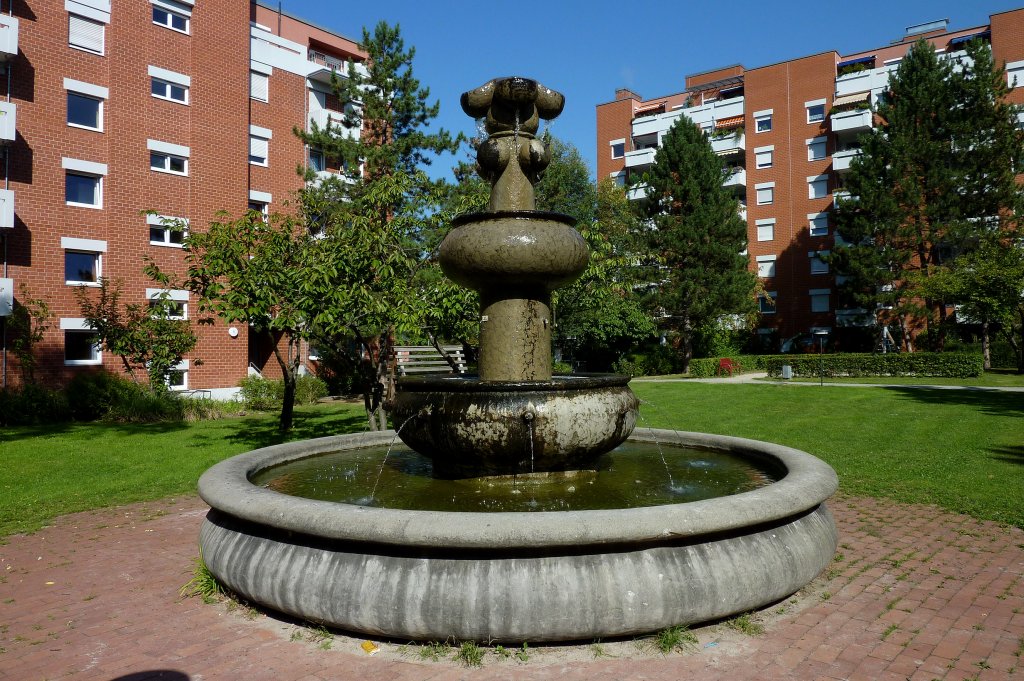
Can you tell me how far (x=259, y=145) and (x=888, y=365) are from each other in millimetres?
29318

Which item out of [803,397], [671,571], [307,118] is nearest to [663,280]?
[803,397]

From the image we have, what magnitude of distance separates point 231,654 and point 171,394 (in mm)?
19037

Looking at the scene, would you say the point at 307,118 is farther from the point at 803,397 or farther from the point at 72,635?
the point at 72,635

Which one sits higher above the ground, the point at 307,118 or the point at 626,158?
the point at 626,158

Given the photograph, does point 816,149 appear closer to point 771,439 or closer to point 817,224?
point 817,224

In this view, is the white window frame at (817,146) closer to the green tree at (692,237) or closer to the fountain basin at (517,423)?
the green tree at (692,237)

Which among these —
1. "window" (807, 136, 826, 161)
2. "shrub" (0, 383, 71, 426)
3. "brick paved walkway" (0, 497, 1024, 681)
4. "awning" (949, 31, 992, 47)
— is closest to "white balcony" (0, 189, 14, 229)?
"shrub" (0, 383, 71, 426)

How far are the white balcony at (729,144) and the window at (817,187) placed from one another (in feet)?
17.1

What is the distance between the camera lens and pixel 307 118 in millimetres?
32219

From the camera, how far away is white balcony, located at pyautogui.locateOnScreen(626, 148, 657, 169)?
50000mm

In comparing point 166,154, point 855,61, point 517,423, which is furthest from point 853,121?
point 517,423

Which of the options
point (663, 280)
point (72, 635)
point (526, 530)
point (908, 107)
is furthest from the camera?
point (663, 280)

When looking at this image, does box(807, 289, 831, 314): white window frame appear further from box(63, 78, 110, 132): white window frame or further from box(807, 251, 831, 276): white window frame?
box(63, 78, 110, 132): white window frame

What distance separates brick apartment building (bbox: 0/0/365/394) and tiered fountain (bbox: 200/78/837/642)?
18.0 meters
